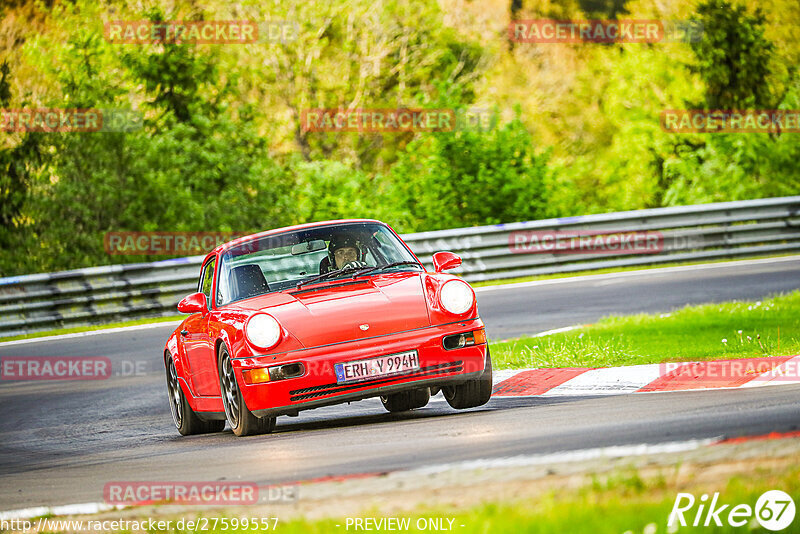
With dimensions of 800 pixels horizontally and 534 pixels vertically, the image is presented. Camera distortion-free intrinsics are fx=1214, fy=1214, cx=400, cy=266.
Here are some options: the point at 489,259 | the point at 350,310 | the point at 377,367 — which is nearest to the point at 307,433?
the point at 377,367

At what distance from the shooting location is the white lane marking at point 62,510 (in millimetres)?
5648

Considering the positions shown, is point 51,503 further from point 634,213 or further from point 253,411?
point 634,213

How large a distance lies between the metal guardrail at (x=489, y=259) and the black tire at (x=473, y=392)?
33.3 ft

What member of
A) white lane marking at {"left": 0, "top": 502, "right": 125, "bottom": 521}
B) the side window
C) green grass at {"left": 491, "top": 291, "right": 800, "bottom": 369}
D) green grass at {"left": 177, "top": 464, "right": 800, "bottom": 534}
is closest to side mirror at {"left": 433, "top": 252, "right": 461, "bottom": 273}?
green grass at {"left": 491, "top": 291, "right": 800, "bottom": 369}

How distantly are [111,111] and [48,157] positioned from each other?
1610mm

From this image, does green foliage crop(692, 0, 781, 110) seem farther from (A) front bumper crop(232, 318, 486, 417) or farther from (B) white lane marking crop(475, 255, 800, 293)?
(A) front bumper crop(232, 318, 486, 417)

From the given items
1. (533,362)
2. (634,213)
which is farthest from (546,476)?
(634,213)

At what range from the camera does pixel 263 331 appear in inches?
305

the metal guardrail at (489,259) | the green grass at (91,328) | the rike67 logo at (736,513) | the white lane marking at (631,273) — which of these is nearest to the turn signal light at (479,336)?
the rike67 logo at (736,513)

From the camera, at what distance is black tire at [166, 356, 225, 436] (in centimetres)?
934

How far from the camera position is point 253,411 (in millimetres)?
7871

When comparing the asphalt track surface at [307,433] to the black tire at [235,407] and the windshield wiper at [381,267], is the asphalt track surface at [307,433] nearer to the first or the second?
the black tire at [235,407]

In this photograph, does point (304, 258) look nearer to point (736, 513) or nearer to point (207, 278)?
point (207, 278)

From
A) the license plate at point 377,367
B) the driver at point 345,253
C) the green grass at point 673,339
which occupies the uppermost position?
the driver at point 345,253
